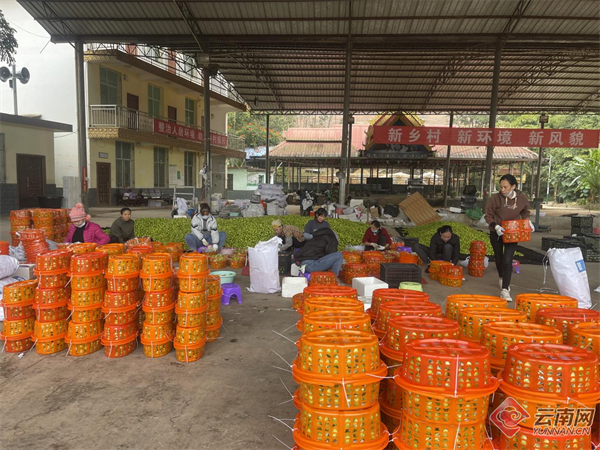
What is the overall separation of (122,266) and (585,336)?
3.67 metres

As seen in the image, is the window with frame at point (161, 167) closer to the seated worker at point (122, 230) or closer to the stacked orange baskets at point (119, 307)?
the seated worker at point (122, 230)

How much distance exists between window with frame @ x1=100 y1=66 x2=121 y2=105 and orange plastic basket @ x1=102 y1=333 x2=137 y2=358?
682 inches

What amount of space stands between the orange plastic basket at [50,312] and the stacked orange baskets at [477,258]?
6.48 metres

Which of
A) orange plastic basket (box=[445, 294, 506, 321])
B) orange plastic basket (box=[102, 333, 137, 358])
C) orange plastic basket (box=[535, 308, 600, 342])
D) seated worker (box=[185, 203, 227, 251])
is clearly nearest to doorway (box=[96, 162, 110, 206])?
seated worker (box=[185, 203, 227, 251])

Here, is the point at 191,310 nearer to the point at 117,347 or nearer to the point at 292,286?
the point at 117,347

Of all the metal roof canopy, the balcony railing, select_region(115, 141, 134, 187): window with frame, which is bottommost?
select_region(115, 141, 134, 187): window with frame

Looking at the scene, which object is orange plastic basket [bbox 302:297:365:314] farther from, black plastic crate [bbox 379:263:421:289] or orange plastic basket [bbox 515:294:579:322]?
black plastic crate [bbox 379:263:421:289]

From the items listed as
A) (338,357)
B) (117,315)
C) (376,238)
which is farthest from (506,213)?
(117,315)

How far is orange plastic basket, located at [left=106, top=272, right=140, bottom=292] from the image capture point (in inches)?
148

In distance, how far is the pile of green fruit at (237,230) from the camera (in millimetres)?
9148

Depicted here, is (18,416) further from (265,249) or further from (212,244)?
(212,244)

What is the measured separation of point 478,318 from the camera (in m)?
2.78

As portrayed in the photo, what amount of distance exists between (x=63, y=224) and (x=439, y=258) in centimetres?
747

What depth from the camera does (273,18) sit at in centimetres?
1260
